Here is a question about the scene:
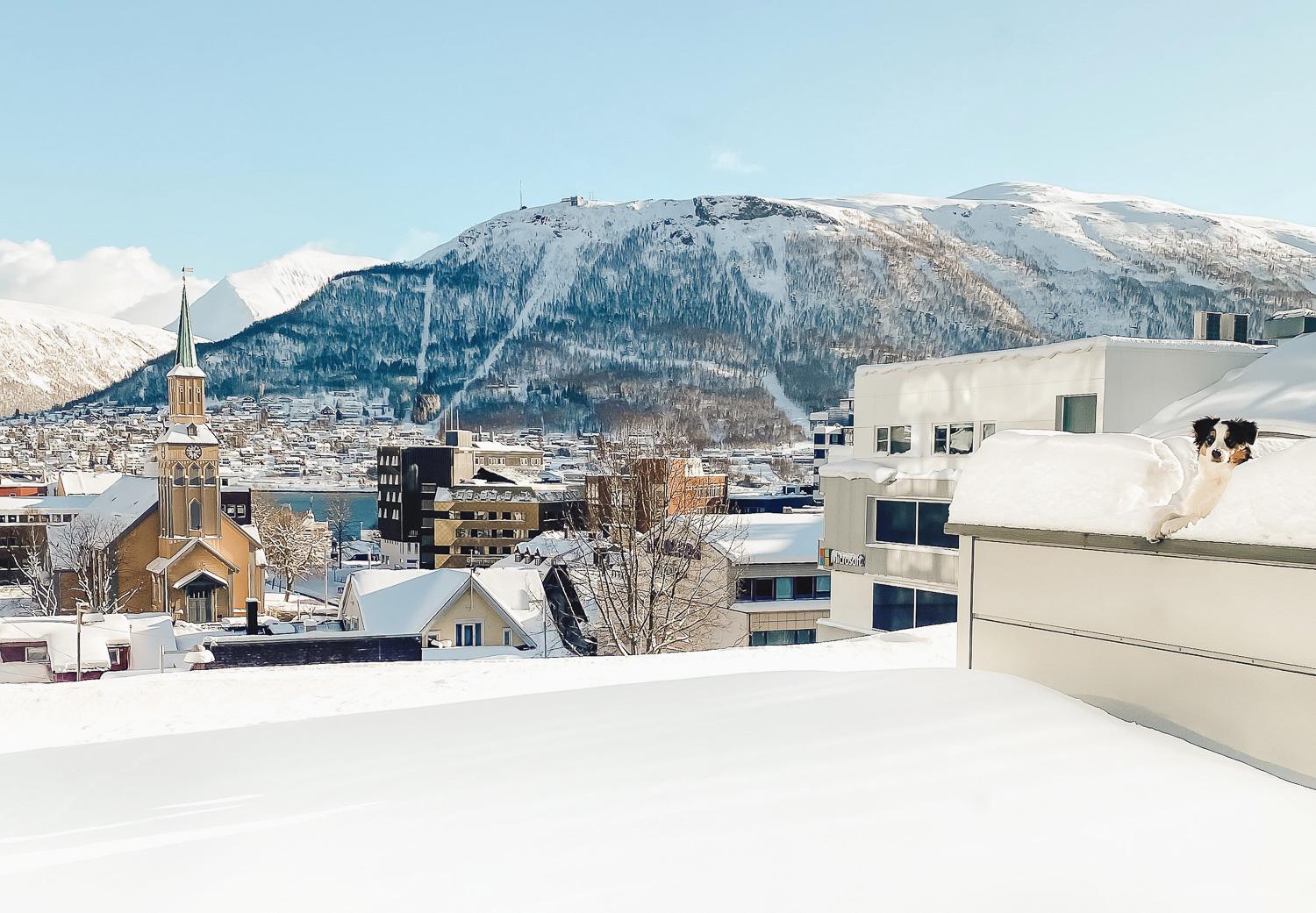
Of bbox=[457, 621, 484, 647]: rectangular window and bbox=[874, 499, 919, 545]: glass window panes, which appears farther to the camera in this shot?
bbox=[457, 621, 484, 647]: rectangular window

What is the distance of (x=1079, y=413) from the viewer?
16.5 metres

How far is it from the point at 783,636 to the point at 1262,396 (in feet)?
41.7

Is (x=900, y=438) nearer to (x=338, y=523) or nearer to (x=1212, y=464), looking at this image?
(x=1212, y=464)

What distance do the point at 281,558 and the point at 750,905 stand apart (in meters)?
69.7

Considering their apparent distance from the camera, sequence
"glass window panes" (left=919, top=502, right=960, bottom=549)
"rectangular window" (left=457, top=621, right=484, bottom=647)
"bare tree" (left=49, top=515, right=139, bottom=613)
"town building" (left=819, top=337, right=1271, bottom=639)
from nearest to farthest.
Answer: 1. "town building" (left=819, top=337, right=1271, bottom=639)
2. "glass window panes" (left=919, top=502, right=960, bottom=549)
3. "rectangular window" (left=457, top=621, right=484, bottom=647)
4. "bare tree" (left=49, top=515, right=139, bottom=613)

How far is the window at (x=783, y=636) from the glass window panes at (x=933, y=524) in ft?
21.6

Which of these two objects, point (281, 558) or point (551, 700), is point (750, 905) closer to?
point (551, 700)

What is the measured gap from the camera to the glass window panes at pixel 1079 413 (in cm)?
1620

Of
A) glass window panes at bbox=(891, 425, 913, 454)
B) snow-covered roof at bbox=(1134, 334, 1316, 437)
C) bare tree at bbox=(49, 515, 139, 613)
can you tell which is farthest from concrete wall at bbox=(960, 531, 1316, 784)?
bare tree at bbox=(49, 515, 139, 613)

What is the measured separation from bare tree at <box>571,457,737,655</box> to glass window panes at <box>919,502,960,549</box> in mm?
4635

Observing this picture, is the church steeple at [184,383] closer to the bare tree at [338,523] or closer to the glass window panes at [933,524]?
the bare tree at [338,523]

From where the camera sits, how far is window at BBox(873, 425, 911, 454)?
19719 mm

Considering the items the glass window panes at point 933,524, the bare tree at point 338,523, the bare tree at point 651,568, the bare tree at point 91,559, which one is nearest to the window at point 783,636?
the bare tree at point 651,568

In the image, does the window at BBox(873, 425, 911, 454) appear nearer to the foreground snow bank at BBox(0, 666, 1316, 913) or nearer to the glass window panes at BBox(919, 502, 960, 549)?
the glass window panes at BBox(919, 502, 960, 549)
